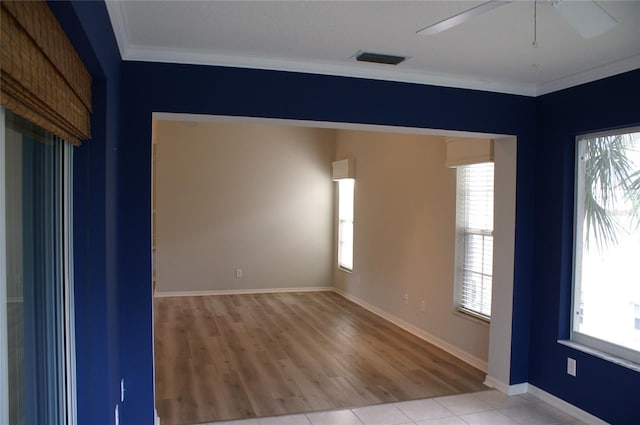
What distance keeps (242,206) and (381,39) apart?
5.10 meters

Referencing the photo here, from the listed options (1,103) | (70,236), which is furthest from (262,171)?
(1,103)

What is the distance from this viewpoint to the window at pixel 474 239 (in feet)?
14.6

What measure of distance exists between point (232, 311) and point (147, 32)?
14.4 feet

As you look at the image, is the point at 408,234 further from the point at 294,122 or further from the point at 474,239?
the point at 294,122

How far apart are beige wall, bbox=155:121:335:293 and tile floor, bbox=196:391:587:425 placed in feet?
14.1

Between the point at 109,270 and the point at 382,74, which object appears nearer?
the point at 109,270

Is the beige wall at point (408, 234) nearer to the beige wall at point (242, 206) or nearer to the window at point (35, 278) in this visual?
the beige wall at point (242, 206)

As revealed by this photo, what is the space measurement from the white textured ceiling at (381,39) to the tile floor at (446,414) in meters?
2.39

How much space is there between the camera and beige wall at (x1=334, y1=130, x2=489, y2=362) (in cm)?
484

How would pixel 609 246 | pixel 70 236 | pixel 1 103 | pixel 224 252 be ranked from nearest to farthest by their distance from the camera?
1. pixel 1 103
2. pixel 70 236
3. pixel 609 246
4. pixel 224 252

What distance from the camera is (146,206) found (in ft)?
9.84

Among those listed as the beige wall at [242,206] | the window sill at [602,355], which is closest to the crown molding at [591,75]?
the window sill at [602,355]

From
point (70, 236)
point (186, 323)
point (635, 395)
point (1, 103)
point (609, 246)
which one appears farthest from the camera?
point (186, 323)

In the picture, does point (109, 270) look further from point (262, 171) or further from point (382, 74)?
point (262, 171)
